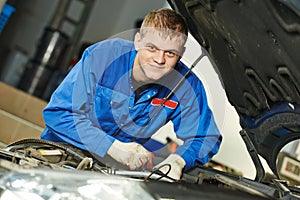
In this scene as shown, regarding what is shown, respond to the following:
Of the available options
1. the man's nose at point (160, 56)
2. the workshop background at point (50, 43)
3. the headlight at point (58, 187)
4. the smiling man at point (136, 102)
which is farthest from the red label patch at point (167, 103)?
the workshop background at point (50, 43)

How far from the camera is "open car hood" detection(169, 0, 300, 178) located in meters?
0.93

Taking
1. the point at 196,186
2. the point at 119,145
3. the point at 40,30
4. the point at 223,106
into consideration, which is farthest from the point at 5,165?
the point at 40,30

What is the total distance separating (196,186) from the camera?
88cm

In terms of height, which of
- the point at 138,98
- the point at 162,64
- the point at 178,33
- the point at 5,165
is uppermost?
the point at 178,33

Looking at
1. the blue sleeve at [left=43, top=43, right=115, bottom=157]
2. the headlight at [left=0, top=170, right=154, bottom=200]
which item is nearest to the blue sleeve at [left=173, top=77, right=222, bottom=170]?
the blue sleeve at [left=43, top=43, right=115, bottom=157]

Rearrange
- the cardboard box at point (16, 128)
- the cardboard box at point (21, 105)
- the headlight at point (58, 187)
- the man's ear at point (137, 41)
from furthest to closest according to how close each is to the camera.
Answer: the cardboard box at point (21, 105), the cardboard box at point (16, 128), the man's ear at point (137, 41), the headlight at point (58, 187)

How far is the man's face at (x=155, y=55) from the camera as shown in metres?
1.40

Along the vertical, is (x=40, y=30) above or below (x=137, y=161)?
above

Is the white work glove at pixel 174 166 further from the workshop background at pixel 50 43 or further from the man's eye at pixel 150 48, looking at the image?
the workshop background at pixel 50 43

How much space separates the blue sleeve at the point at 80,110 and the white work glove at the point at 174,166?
183 mm

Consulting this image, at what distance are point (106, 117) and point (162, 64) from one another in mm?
264

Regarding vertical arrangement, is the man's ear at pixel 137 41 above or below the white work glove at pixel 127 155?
above

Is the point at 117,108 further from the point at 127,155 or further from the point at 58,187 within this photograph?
the point at 58,187

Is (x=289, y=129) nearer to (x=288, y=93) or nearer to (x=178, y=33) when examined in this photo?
(x=288, y=93)
